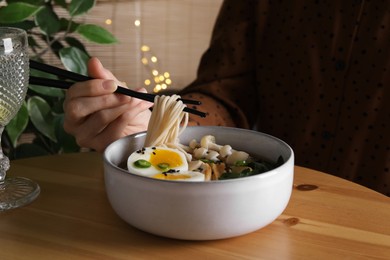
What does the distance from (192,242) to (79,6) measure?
115cm

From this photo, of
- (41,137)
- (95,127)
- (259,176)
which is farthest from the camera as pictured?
(41,137)

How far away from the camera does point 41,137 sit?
188 cm

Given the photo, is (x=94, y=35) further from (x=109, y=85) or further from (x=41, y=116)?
(x=109, y=85)

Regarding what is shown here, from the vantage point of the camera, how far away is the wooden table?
70 centimetres

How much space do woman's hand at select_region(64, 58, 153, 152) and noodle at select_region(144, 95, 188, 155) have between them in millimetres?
62

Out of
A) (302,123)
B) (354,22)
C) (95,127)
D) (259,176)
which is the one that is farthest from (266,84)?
(259,176)

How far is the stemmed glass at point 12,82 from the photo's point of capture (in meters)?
0.81

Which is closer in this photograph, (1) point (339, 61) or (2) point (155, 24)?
(1) point (339, 61)

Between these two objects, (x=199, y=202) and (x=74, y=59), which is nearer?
(x=199, y=202)

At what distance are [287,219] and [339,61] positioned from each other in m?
0.70

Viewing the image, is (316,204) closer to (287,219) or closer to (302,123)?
(287,219)

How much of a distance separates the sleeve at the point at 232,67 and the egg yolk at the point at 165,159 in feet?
2.19

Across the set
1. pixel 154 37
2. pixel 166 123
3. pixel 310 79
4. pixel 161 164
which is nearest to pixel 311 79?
pixel 310 79

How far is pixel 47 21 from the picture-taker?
168 cm
